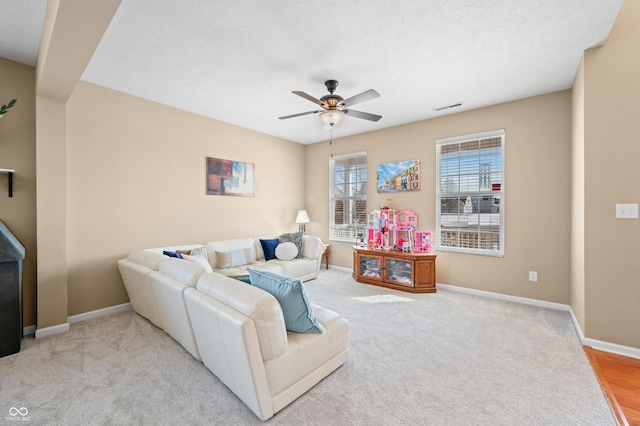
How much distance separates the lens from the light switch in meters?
2.43

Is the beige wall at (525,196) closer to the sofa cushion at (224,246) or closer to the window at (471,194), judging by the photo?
the window at (471,194)

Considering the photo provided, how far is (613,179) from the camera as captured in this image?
8.27ft

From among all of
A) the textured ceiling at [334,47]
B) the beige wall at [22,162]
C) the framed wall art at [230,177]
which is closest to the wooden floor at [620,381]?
the textured ceiling at [334,47]

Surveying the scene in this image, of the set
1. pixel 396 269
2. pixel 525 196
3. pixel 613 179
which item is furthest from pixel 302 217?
pixel 613 179

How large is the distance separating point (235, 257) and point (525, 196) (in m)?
4.36

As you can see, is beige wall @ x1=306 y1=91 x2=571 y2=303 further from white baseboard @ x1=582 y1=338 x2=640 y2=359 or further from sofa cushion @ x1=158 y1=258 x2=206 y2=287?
sofa cushion @ x1=158 y1=258 x2=206 y2=287

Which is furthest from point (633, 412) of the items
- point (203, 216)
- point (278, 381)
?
point (203, 216)

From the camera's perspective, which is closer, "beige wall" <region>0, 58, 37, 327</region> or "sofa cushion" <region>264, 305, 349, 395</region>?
"sofa cushion" <region>264, 305, 349, 395</region>

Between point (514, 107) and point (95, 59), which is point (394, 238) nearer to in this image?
point (514, 107)

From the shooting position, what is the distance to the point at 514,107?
3.84 meters

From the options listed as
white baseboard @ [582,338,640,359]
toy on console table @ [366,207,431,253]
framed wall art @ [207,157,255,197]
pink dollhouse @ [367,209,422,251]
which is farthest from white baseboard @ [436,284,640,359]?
framed wall art @ [207,157,255,197]

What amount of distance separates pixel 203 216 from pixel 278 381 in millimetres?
3344

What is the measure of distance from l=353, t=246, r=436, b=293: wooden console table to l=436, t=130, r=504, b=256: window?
0.52 m

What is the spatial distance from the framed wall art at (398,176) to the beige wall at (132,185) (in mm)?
2556
